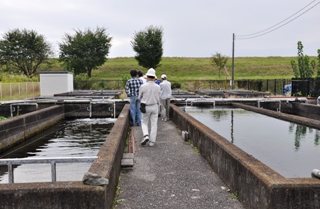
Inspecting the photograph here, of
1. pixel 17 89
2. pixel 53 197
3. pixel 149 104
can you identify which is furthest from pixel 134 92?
pixel 17 89

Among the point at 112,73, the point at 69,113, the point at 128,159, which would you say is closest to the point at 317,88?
the point at 69,113

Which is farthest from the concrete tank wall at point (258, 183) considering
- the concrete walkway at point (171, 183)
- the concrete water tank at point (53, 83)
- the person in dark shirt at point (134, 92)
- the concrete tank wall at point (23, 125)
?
the concrete water tank at point (53, 83)

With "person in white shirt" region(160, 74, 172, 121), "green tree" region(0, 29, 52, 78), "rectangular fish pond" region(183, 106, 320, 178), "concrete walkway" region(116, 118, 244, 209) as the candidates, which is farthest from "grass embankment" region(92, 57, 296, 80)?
"concrete walkway" region(116, 118, 244, 209)

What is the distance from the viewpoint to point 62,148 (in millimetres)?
10125

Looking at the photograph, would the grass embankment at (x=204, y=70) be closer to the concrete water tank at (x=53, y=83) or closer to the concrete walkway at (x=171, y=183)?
the concrete water tank at (x=53, y=83)

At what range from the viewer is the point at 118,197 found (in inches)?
174

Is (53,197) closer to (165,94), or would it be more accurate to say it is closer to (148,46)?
(165,94)

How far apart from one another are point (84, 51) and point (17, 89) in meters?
23.1

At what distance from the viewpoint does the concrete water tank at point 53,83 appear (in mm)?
29734

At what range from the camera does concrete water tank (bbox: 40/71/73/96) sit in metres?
29.7

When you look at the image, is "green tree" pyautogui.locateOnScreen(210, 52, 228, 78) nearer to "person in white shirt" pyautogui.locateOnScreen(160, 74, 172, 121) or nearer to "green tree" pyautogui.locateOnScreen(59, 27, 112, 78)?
"green tree" pyautogui.locateOnScreen(59, 27, 112, 78)

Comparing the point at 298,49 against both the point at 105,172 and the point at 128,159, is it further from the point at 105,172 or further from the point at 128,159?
the point at 105,172

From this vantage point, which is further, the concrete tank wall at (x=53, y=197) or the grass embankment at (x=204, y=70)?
the grass embankment at (x=204, y=70)

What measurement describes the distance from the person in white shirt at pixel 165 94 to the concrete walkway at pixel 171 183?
4419 millimetres
